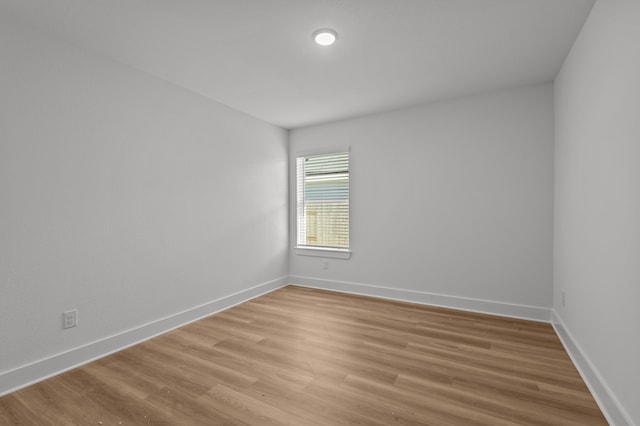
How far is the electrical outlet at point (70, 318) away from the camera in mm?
2252

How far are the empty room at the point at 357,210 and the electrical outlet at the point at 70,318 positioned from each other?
0.04 feet

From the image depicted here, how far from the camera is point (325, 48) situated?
240 centimetres

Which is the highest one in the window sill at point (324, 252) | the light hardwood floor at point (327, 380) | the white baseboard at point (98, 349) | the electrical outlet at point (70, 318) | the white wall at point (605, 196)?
the white wall at point (605, 196)

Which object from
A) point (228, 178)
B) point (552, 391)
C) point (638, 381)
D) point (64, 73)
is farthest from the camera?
point (228, 178)

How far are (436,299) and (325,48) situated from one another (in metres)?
3.01

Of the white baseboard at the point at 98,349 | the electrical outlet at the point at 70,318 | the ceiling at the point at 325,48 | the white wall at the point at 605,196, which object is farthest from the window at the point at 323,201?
the electrical outlet at the point at 70,318

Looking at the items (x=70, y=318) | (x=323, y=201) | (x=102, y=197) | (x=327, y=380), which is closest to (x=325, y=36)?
(x=102, y=197)

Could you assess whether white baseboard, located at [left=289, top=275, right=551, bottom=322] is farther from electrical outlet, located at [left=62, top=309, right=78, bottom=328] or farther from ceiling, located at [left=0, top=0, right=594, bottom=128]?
electrical outlet, located at [left=62, top=309, right=78, bottom=328]

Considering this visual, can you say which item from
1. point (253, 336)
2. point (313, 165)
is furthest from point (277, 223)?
point (253, 336)

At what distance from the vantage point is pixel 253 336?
2820 mm

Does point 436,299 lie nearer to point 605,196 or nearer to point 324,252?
point 324,252

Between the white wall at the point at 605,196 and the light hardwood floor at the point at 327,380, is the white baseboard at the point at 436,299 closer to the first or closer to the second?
the light hardwood floor at the point at 327,380

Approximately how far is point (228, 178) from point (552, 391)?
3529mm

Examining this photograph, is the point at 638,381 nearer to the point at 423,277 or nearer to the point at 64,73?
the point at 423,277
